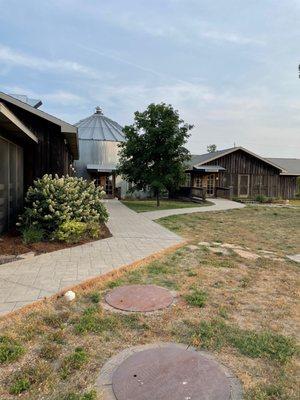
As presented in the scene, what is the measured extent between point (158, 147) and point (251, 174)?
1302 cm

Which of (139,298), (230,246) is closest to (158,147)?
(230,246)

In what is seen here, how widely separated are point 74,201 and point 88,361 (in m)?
5.42

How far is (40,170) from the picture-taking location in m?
9.82

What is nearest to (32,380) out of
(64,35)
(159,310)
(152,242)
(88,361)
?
(88,361)

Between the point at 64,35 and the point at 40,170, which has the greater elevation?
the point at 64,35

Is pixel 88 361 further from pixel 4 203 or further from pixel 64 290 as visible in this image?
pixel 4 203

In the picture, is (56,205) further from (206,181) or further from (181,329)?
(206,181)

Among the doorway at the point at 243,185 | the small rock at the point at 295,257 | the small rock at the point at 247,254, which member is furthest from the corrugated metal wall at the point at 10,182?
the doorway at the point at 243,185

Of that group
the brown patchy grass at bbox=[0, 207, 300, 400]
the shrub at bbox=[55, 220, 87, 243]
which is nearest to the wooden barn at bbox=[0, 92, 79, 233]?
the shrub at bbox=[55, 220, 87, 243]

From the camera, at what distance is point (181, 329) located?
11.6 ft

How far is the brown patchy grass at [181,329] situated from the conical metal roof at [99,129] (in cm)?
2195

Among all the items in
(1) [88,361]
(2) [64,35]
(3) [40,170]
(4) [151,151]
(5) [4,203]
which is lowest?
(1) [88,361]

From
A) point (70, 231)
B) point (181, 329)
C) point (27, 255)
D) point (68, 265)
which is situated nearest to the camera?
point (181, 329)

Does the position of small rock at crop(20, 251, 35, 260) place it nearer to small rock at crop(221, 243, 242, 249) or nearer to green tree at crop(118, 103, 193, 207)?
small rock at crop(221, 243, 242, 249)
